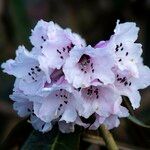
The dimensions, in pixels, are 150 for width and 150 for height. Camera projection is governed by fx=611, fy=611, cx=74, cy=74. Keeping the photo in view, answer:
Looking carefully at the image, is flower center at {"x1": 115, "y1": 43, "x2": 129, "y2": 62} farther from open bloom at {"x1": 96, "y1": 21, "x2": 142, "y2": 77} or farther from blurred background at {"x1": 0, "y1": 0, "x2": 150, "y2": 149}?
blurred background at {"x1": 0, "y1": 0, "x2": 150, "y2": 149}

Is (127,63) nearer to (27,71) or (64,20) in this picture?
(27,71)

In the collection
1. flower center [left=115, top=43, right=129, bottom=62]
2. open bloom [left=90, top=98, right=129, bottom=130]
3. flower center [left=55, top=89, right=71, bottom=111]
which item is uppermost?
flower center [left=115, top=43, right=129, bottom=62]

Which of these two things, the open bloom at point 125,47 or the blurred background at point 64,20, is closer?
the open bloom at point 125,47

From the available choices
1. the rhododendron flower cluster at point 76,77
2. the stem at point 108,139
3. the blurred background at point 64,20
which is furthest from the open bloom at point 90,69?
the blurred background at point 64,20

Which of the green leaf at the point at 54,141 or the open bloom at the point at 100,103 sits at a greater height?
the open bloom at the point at 100,103

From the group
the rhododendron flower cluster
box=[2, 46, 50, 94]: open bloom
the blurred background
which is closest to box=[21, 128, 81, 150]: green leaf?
the rhododendron flower cluster

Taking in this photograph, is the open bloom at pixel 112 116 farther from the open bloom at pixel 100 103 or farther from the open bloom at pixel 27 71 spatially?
the open bloom at pixel 27 71
